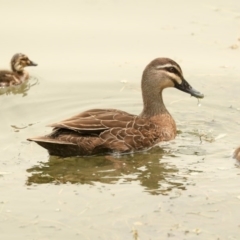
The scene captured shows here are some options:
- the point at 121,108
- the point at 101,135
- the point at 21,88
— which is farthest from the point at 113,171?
the point at 21,88

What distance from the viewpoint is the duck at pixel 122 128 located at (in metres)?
7.92

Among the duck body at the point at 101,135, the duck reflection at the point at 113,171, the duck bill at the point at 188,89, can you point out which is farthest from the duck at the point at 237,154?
the duck bill at the point at 188,89

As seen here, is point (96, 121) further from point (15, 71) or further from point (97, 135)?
point (15, 71)

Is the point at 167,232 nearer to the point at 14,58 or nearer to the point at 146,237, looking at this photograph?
the point at 146,237

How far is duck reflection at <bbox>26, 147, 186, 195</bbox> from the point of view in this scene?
7230 millimetres

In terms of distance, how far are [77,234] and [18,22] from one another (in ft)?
20.5

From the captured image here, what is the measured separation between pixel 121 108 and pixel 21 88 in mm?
1670

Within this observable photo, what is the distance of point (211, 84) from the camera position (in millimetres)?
9922

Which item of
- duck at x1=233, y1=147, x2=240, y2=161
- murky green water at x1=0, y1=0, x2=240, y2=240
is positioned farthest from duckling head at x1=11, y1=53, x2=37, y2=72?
duck at x1=233, y1=147, x2=240, y2=161

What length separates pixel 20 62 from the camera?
34.5ft

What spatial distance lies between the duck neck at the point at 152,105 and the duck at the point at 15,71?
92.4 inches

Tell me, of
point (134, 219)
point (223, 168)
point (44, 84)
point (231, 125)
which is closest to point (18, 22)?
point (44, 84)

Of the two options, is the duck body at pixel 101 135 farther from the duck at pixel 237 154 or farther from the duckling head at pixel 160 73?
the duck at pixel 237 154

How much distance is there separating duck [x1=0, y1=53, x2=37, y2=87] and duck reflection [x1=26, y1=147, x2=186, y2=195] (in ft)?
9.01
